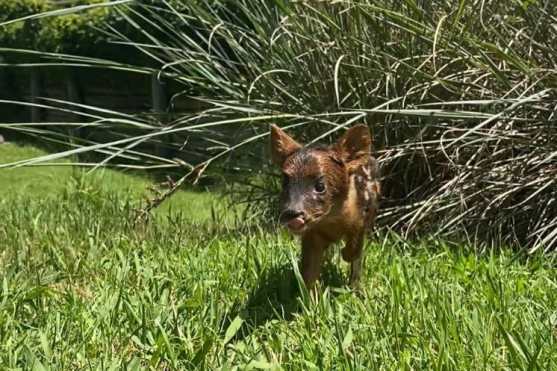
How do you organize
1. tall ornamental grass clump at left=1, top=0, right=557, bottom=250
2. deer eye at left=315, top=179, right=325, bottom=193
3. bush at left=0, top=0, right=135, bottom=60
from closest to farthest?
deer eye at left=315, top=179, right=325, bottom=193 → tall ornamental grass clump at left=1, top=0, right=557, bottom=250 → bush at left=0, top=0, right=135, bottom=60

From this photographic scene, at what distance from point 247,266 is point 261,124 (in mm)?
1218

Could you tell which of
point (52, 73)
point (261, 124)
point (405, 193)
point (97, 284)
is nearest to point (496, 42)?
A: point (405, 193)

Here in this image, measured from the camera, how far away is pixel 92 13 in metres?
11.5

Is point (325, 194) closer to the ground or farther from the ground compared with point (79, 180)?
farther from the ground

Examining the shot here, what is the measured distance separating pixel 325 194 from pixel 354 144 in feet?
0.80

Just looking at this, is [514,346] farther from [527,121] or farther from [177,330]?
[527,121]

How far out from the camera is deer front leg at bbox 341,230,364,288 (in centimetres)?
295

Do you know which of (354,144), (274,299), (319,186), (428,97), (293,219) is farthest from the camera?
(428,97)

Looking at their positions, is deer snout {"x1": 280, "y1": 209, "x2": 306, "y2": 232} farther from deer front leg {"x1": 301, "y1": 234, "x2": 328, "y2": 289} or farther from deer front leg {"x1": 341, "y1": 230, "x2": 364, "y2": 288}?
deer front leg {"x1": 341, "y1": 230, "x2": 364, "y2": 288}

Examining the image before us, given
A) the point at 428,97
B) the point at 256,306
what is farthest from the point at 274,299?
the point at 428,97

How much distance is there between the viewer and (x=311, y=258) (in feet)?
9.30

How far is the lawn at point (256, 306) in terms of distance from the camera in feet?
7.33

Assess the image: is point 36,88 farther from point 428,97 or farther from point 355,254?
point 355,254

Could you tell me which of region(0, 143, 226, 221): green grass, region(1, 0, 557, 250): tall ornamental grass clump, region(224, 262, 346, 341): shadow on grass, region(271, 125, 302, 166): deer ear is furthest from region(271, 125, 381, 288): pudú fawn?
region(0, 143, 226, 221): green grass
